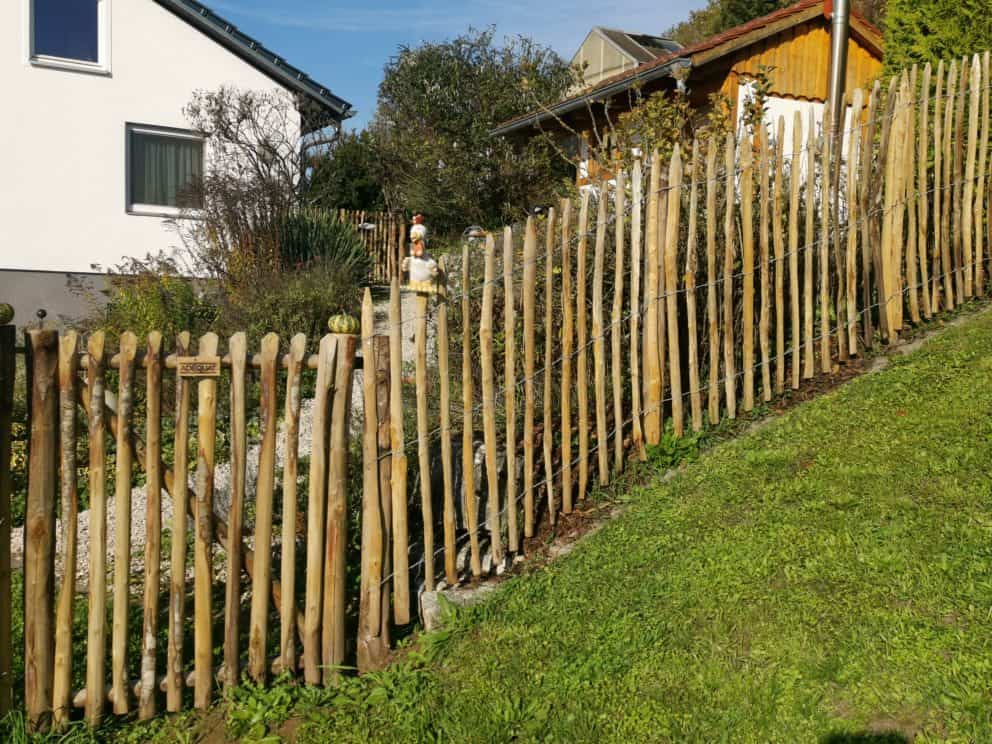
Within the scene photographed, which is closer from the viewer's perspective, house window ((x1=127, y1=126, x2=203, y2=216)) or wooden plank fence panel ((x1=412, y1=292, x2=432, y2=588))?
wooden plank fence panel ((x1=412, y1=292, x2=432, y2=588))

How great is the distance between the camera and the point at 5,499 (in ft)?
12.2

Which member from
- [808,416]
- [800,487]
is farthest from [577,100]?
[800,487]

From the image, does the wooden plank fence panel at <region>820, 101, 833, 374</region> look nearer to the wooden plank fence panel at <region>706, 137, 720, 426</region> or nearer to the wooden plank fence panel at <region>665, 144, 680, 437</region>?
the wooden plank fence panel at <region>706, 137, 720, 426</region>

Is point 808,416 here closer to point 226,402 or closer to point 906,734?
point 906,734

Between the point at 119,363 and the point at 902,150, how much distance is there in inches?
213

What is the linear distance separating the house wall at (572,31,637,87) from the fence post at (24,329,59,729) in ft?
80.0

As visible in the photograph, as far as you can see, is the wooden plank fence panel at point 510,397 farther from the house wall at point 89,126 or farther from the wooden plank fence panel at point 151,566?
the house wall at point 89,126

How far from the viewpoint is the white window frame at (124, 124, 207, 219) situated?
1457cm

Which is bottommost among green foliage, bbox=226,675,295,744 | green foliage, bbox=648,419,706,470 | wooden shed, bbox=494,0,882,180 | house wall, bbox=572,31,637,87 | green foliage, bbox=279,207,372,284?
green foliage, bbox=226,675,295,744

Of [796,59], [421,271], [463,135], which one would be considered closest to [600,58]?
[463,135]

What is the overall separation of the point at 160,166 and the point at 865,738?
47.9 ft

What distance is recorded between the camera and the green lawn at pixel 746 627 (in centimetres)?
319

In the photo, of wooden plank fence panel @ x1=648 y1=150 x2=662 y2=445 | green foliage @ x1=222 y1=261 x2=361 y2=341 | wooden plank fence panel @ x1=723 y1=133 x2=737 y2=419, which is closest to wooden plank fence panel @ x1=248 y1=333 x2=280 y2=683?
wooden plank fence panel @ x1=648 y1=150 x2=662 y2=445

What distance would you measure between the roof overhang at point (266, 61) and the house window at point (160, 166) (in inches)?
63.8
